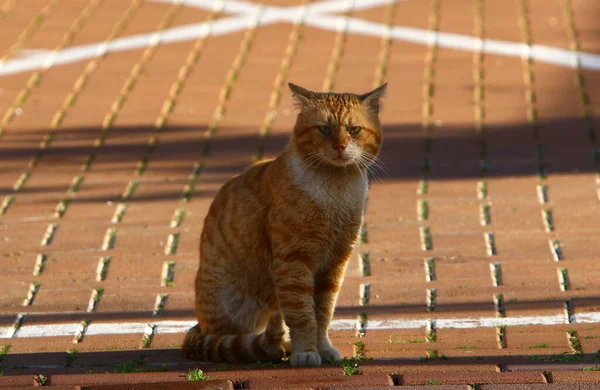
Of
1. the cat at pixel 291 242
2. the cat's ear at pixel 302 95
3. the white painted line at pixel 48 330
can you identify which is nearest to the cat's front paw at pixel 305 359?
the cat at pixel 291 242

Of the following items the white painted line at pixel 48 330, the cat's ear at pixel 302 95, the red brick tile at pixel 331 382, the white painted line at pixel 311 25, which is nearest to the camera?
the red brick tile at pixel 331 382

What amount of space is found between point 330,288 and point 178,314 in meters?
1.03

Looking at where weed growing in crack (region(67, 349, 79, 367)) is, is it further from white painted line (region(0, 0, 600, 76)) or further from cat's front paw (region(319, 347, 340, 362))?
white painted line (region(0, 0, 600, 76))

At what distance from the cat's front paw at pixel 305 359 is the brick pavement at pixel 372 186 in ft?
0.51

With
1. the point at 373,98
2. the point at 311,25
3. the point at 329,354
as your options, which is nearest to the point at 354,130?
the point at 373,98

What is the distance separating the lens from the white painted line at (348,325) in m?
5.20

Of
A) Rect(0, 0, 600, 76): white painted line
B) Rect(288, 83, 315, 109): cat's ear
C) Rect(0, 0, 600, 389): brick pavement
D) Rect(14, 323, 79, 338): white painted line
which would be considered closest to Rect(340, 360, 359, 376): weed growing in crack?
Rect(0, 0, 600, 389): brick pavement

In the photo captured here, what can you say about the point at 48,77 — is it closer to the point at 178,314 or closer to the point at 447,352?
the point at 178,314

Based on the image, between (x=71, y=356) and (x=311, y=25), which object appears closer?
(x=71, y=356)

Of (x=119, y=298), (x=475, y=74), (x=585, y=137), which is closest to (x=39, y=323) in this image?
(x=119, y=298)

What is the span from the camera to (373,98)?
195 inches

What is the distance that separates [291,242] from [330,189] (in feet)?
0.98

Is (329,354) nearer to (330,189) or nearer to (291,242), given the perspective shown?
(291,242)

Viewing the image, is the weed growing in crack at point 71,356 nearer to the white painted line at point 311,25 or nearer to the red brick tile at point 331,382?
the red brick tile at point 331,382
